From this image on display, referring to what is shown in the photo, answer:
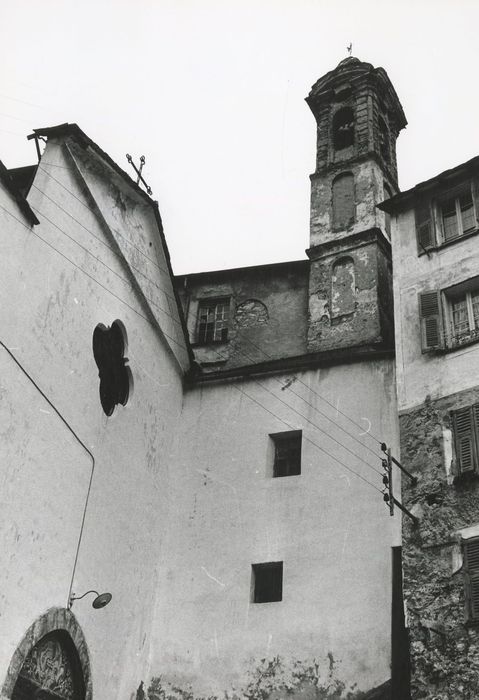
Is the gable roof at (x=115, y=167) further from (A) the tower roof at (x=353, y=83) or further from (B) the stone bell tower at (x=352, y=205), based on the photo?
(A) the tower roof at (x=353, y=83)

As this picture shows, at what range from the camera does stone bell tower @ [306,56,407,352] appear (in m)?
18.6

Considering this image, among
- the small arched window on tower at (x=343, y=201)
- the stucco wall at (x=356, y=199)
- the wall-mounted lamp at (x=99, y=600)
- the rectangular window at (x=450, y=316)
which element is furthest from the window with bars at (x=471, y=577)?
the small arched window on tower at (x=343, y=201)

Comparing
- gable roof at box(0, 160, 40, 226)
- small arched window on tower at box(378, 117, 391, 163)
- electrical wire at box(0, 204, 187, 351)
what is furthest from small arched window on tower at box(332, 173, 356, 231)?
gable roof at box(0, 160, 40, 226)

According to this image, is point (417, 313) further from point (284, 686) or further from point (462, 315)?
point (284, 686)

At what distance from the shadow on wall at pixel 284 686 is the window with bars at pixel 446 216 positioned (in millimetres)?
7925

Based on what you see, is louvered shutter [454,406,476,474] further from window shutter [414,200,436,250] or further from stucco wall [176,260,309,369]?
stucco wall [176,260,309,369]

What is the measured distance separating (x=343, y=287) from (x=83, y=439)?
7.78 m

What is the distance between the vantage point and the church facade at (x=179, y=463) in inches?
500

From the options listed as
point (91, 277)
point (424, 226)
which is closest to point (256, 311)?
point (424, 226)

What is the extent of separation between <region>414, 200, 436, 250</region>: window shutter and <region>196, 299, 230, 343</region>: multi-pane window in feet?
18.2

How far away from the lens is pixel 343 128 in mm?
22734

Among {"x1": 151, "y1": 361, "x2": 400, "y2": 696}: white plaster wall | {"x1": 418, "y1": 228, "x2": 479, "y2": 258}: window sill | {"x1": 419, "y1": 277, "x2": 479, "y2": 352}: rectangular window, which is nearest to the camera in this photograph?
{"x1": 151, "y1": 361, "x2": 400, "y2": 696}: white plaster wall

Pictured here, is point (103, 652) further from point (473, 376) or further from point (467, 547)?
point (473, 376)

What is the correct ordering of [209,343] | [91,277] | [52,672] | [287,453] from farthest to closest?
[209,343], [287,453], [91,277], [52,672]
